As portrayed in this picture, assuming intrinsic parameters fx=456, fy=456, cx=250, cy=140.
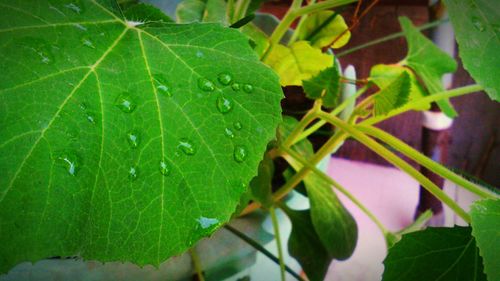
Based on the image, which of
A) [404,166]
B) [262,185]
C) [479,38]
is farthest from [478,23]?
[262,185]

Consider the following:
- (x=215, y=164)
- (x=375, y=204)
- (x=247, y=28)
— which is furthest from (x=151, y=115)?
(x=375, y=204)

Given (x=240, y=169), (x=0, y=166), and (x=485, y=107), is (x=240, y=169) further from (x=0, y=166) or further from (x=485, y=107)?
(x=485, y=107)

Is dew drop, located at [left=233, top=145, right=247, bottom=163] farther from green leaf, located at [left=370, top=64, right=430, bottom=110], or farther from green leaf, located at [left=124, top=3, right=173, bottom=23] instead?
green leaf, located at [left=370, top=64, right=430, bottom=110]

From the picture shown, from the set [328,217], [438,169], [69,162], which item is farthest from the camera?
[328,217]

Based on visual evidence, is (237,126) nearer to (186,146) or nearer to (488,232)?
(186,146)

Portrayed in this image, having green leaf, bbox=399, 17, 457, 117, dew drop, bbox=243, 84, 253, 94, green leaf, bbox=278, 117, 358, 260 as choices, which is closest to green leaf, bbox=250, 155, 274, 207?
green leaf, bbox=278, 117, 358, 260

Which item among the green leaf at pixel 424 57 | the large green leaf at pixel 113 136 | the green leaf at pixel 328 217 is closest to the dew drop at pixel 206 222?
the large green leaf at pixel 113 136
